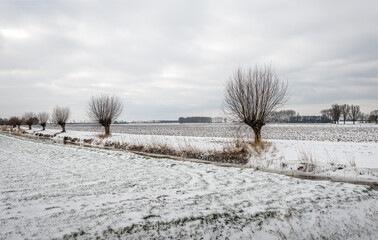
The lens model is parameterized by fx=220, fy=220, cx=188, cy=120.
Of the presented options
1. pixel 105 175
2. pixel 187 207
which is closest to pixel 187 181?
pixel 187 207

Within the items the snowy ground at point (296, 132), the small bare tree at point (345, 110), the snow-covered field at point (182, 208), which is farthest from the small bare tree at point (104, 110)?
the small bare tree at point (345, 110)

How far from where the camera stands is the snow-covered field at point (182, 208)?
429 centimetres

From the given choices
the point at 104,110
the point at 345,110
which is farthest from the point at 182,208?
the point at 345,110

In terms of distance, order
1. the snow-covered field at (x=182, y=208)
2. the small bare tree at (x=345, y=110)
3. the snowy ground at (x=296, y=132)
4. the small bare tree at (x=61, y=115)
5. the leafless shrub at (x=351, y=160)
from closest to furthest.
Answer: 1. the snow-covered field at (x=182, y=208)
2. the leafless shrub at (x=351, y=160)
3. the snowy ground at (x=296, y=132)
4. the small bare tree at (x=61, y=115)
5. the small bare tree at (x=345, y=110)

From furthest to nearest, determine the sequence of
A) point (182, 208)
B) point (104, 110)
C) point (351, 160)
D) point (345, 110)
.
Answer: point (345, 110) < point (104, 110) < point (351, 160) < point (182, 208)

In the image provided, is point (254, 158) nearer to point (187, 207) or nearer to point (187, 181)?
point (187, 181)

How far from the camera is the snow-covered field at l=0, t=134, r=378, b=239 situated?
429cm

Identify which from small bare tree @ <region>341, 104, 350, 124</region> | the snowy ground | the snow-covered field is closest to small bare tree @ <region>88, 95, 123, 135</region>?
the snowy ground

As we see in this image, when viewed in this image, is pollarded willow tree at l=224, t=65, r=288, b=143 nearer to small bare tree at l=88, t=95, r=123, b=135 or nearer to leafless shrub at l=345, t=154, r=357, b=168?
leafless shrub at l=345, t=154, r=357, b=168

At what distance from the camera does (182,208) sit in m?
5.26

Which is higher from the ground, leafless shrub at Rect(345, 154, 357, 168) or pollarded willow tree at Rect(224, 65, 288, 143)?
pollarded willow tree at Rect(224, 65, 288, 143)

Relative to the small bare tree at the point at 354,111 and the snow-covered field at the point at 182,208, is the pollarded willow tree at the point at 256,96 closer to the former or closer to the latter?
the snow-covered field at the point at 182,208

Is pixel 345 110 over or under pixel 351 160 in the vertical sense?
over

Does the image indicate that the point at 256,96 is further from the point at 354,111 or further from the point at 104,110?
the point at 354,111
